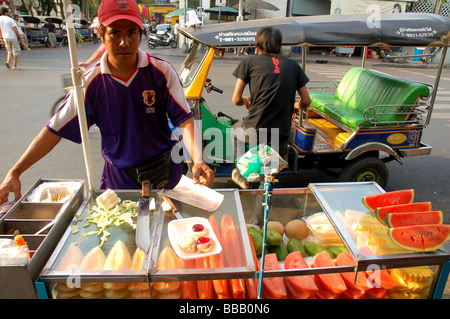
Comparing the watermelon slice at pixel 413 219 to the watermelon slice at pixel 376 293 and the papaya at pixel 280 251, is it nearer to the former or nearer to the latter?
the watermelon slice at pixel 376 293

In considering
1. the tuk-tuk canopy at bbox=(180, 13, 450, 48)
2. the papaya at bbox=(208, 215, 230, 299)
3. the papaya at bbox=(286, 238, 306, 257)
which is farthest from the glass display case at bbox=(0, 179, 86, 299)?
the tuk-tuk canopy at bbox=(180, 13, 450, 48)

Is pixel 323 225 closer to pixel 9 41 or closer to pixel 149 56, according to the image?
pixel 149 56

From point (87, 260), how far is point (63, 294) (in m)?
0.18

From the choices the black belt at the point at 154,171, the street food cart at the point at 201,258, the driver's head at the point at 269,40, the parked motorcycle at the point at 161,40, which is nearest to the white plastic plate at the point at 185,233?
the street food cart at the point at 201,258

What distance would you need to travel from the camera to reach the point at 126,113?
2025mm

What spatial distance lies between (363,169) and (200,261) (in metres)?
3.24

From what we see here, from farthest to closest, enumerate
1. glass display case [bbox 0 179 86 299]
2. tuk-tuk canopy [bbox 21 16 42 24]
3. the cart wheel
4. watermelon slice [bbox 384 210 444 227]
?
tuk-tuk canopy [bbox 21 16 42 24]
the cart wheel
watermelon slice [bbox 384 210 444 227]
glass display case [bbox 0 179 86 299]

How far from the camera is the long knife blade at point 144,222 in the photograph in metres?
1.67

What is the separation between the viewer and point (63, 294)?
1.53 metres

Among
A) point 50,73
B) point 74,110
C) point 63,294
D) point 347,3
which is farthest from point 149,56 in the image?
point 347,3

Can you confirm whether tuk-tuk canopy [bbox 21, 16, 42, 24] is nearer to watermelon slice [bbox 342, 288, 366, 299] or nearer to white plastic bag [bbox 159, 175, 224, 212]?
white plastic bag [bbox 159, 175, 224, 212]

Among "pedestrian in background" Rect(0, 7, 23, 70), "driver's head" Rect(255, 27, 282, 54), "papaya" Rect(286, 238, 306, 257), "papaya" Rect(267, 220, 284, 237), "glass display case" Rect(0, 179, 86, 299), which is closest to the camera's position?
"glass display case" Rect(0, 179, 86, 299)

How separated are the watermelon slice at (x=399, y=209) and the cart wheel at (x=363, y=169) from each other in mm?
2217

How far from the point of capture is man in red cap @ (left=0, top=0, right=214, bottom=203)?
1.84 meters
